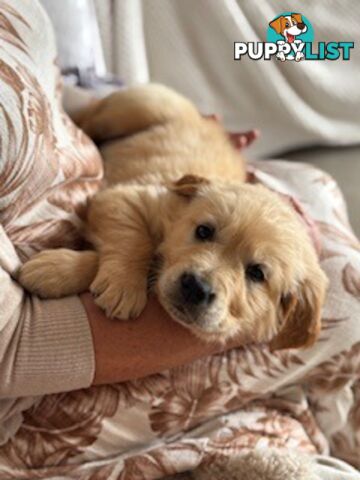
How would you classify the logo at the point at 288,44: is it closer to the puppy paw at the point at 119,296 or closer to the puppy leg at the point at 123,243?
the puppy leg at the point at 123,243

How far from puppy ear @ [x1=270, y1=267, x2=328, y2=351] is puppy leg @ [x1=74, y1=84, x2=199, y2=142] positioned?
0.69 metres

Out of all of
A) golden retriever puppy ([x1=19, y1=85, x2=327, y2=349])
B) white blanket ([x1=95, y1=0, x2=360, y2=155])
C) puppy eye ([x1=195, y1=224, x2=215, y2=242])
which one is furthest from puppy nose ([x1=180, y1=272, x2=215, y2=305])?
white blanket ([x1=95, y1=0, x2=360, y2=155])

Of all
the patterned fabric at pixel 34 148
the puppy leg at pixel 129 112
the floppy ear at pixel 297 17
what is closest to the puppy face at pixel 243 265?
the patterned fabric at pixel 34 148

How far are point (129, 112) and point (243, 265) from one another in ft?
2.26

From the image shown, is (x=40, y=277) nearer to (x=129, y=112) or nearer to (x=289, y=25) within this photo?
(x=129, y=112)

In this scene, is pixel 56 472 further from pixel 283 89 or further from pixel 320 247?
pixel 283 89

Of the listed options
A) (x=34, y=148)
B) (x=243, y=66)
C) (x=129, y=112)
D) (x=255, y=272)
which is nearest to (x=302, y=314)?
(x=255, y=272)

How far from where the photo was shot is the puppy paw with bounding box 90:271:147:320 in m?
1.08

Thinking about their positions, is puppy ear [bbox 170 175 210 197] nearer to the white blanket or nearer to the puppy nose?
the puppy nose

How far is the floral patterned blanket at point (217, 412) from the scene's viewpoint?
1.16 meters

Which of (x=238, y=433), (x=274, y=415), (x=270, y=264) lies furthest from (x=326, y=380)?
(x=270, y=264)

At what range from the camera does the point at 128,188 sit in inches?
52.3

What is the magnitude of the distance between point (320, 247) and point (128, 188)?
0.50 m

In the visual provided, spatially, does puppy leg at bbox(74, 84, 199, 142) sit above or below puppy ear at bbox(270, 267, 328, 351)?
above
